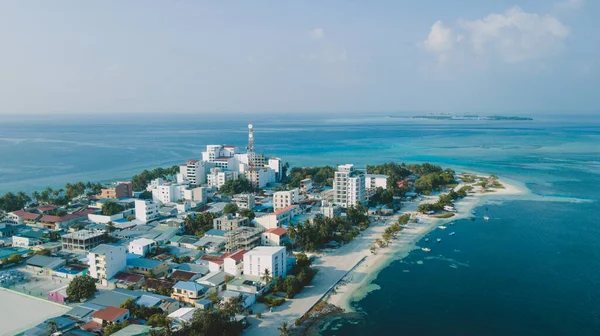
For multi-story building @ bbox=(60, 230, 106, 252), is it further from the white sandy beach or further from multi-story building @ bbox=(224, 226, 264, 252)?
the white sandy beach

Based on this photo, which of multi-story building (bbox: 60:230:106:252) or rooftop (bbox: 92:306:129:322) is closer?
rooftop (bbox: 92:306:129:322)

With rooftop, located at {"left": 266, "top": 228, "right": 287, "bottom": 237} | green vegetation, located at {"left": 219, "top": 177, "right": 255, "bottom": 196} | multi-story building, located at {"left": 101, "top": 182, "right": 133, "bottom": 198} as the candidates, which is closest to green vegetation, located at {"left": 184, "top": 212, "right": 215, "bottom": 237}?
rooftop, located at {"left": 266, "top": 228, "right": 287, "bottom": 237}

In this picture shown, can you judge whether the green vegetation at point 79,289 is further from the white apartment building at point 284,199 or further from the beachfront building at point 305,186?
the beachfront building at point 305,186

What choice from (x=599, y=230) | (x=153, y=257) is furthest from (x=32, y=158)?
(x=599, y=230)

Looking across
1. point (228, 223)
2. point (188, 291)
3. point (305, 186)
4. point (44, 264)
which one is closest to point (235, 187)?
point (305, 186)

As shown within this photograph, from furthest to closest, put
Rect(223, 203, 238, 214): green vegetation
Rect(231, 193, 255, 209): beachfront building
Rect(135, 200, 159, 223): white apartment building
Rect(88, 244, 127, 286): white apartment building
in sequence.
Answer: Rect(231, 193, 255, 209): beachfront building
Rect(223, 203, 238, 214): green vegetation
Rect(135, 200, 159, 223): white apartment building
Rect(88, 244, 127, 286): white apartment building

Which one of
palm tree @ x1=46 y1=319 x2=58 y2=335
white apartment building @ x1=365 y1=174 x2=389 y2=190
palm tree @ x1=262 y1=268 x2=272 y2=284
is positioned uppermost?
white apartment building @ x1=365 y1=174 x2=389 y2=190

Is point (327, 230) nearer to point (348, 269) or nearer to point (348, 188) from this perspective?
point (348, 269)
